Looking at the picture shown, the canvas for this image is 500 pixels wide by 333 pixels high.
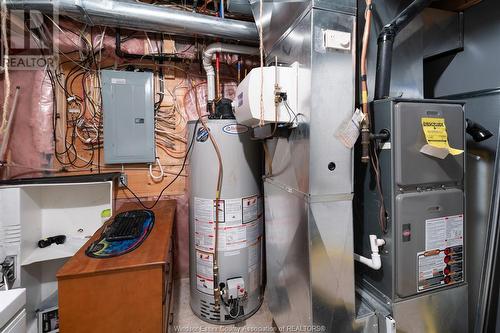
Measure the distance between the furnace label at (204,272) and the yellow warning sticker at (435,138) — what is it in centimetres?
142

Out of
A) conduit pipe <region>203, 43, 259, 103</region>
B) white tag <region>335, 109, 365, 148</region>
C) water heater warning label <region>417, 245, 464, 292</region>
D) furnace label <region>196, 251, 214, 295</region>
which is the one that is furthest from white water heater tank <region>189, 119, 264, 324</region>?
water heater warning label <region>417, 245, 464, 292</region>

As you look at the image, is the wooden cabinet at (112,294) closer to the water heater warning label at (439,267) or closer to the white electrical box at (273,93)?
the white electrical box at (273,93)

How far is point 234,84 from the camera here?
2.17 m

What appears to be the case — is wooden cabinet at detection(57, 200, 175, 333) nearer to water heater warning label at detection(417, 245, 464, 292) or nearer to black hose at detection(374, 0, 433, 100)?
water heater warning label at detection(417, 245, 464, 292)

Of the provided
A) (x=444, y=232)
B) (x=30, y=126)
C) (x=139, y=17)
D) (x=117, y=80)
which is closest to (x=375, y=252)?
(x=444, y=232)

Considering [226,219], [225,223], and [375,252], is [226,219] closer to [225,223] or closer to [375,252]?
[225,223]

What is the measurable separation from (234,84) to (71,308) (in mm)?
1917

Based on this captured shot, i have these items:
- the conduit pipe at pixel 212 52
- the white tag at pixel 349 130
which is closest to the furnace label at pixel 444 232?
the white tag at pixel 349 130

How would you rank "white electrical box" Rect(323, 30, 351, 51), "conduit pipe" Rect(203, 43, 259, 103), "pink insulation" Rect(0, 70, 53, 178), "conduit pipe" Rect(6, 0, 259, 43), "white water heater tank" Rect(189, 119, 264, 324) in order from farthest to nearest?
"conduit pipe" Rect(203, 43, 259, 103) → "pink insulation" Rect(0, 70, 53, 178) → "white water heater tank" Rect(189, 119, 264, 324) → "conduit pipe" Rect(6, 0, 259, 43) → "white electrical box" Rect(323, 30, 351, 51)

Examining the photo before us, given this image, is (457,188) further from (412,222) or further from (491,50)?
(491,50)

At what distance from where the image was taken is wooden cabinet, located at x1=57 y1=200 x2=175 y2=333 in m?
0.95

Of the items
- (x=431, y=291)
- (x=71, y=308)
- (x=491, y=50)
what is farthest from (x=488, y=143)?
(x=71, y=308)

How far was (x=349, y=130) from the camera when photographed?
38.9 inches

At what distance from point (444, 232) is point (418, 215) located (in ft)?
0.61
